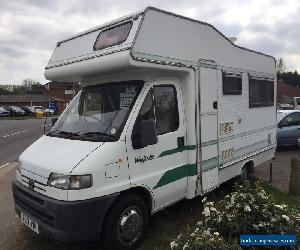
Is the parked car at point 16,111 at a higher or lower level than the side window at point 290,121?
lower

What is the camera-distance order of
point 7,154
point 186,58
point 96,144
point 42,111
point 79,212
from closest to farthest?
1. point 79,212
2. point 96,144
3. point 186,58
4. point 7,154
5. point 42,111

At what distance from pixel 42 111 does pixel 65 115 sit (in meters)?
58.3

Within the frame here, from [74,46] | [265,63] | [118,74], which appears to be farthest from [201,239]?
[265,63]

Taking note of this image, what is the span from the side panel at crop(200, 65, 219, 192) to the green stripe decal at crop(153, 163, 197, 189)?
0.30 meters

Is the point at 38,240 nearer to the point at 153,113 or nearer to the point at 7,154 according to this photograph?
the point at 153,113

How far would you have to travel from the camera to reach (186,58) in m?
5.91

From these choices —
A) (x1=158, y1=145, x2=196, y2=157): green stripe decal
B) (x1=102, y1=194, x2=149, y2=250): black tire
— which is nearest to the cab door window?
(x1=158, y1=145, x2=196, y2=157): green stripe decal

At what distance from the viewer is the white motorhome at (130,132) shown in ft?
15.2

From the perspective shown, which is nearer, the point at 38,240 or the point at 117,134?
the point at 117,134

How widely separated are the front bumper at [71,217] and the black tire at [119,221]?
0.53 feet

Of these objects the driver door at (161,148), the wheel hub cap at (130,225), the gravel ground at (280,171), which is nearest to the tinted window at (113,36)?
the driver door at (161,148)

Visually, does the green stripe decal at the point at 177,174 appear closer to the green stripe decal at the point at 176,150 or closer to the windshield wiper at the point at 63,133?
the green stripe decal at the point at 176,150

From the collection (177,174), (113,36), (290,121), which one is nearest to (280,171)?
(290,121)

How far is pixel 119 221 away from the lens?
4953 mm
